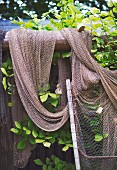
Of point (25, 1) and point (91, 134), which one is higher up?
point (25, 1)

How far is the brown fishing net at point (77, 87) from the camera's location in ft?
10.3

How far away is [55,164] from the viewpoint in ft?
11.0

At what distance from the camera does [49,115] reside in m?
3.14

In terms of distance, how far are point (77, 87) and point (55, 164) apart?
33.1 inches

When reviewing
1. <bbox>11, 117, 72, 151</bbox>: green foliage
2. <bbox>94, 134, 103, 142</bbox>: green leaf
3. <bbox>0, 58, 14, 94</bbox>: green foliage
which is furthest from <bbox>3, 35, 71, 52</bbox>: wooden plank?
<bbox>94, 134, 103, 142</bbox>: green leaf

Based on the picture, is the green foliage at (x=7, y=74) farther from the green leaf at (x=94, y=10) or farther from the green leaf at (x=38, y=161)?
the green leaf at (x=94, y=10)

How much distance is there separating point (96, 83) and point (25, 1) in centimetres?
644

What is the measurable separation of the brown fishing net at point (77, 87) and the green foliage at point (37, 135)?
11 centimetres

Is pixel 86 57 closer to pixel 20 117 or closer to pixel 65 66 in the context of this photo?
pixel 65 66

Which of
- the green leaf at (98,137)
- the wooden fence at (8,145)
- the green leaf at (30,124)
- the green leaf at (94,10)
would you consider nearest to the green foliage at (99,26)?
the green leaf at (94,10)

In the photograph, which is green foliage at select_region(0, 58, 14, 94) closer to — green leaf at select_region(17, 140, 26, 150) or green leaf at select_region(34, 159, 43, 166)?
green leaf at select_region(17, 140, 26, 150)

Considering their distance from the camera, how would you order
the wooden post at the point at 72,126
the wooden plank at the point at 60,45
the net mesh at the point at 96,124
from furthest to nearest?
the wooden plank at the point at 60,45, the net mesh at the point at 96,124, the wooden post at the point at 72,126

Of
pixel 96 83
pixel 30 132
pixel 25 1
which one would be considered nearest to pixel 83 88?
pixel 96 83

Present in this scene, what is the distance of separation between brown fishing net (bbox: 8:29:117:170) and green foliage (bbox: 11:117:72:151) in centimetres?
11
